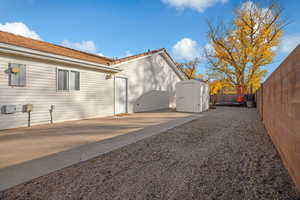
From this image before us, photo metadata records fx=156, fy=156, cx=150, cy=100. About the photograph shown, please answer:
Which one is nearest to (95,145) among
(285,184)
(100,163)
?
(100,163)

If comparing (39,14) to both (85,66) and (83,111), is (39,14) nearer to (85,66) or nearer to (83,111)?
(85,66)

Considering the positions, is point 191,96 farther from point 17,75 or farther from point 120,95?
point 17,75

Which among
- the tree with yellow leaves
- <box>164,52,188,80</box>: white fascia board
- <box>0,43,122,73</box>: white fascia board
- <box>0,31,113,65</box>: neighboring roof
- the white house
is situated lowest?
the white house

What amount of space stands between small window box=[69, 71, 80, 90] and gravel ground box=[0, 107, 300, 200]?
4930 mm

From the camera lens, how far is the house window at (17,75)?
5125 mm

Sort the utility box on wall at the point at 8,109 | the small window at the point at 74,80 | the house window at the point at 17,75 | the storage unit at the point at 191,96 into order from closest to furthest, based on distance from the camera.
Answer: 1. the utility box on wall at the point at 8,109
2. the house window at the point at 17,75
3. the small window at the point at 74,80
4. the storage unit at the point at 191,96

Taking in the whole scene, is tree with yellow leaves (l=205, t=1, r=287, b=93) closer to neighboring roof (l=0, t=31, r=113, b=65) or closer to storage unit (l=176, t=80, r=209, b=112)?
storage unit (l=176, t=80, r=209, b=112)

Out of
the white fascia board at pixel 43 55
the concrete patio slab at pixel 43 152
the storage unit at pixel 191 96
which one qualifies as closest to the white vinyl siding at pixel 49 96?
the white fascia board at pixel 43 55

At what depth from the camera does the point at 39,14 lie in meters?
9.14

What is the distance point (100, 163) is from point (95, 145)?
1041 millimetres

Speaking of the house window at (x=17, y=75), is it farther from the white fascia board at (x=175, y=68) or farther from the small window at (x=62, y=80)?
A: the white fascia board at (x=175, y=68)

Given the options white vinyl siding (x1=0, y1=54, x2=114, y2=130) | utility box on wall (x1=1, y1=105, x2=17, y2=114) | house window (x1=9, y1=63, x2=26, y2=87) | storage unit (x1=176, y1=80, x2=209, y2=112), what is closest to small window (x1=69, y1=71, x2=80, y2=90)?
white vinyl siding (x1=0, y1=54, x2=114, y2=130)

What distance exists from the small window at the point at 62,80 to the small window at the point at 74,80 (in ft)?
0.64

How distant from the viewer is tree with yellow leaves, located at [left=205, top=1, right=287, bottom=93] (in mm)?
16456
